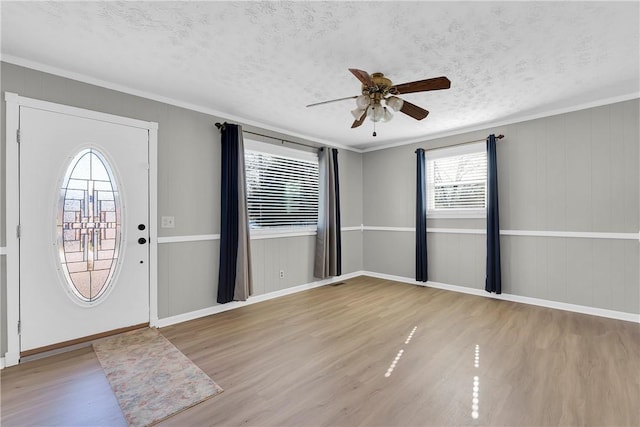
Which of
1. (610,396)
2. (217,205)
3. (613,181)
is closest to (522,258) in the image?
(613,181)

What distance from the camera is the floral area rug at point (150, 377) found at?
2.01 metres

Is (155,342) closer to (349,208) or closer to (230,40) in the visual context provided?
(230,40)

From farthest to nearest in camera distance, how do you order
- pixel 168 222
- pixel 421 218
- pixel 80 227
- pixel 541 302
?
pixel 421 218 → pixel 541 302 → pixel 168 222 → pixel 80 227

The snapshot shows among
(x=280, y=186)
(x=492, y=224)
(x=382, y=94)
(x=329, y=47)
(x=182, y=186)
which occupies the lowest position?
(x=492, y=224)

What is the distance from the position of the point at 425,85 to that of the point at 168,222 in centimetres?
306

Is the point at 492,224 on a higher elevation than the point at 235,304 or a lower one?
higher

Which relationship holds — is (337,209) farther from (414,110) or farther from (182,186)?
(414,110)

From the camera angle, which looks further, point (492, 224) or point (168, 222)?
point (492, 224)

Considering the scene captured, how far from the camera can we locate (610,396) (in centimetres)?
209

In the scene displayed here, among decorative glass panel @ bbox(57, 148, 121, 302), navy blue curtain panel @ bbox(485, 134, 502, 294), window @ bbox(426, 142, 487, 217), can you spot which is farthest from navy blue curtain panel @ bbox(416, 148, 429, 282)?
decorative glass panel @ bbox(57, 148, 121, 302)

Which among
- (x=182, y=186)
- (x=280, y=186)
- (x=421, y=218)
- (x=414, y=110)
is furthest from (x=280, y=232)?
(x=414, y=110)

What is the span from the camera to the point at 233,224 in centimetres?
393

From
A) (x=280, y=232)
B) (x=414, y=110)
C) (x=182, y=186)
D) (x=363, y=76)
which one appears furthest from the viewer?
(x=280, y=232)

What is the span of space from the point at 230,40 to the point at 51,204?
2.20 m
